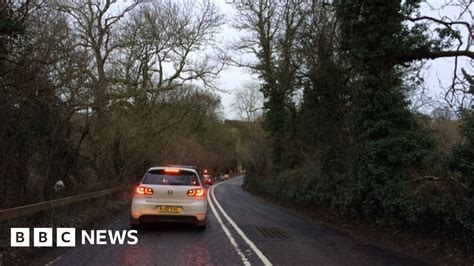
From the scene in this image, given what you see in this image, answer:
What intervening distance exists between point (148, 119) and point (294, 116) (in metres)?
10.8

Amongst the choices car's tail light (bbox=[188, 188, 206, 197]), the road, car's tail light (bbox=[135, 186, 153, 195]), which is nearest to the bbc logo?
the road

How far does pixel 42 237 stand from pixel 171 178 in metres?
3.87

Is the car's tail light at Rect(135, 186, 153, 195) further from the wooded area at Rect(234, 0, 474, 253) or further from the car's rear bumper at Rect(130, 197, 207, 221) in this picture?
the wooded area at Rect(234, 0, 474, 253)

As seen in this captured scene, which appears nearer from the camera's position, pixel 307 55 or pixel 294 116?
pixel 307 55

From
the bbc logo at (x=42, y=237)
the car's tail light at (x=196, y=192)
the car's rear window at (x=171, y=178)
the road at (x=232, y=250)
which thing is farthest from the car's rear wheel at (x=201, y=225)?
the bbc logo at (x=42, y=237)

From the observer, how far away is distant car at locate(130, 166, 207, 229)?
14047mm

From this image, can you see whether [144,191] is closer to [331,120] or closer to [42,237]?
[42,237]

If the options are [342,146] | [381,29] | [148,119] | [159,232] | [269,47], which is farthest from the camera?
[269,47]

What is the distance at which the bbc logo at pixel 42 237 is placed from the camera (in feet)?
35.6

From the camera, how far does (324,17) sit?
21938 mm

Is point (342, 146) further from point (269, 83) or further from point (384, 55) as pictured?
point (269, 83)

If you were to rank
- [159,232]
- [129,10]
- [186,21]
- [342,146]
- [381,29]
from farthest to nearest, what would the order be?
1. [186,21]
2. [129,10]
3. [342,146]
4. [381,29]
5. [159,232]

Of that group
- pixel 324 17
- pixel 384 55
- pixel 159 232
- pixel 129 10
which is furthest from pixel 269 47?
pixel 159 232

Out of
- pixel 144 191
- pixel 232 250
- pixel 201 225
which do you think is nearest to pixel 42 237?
pixel 144 191
